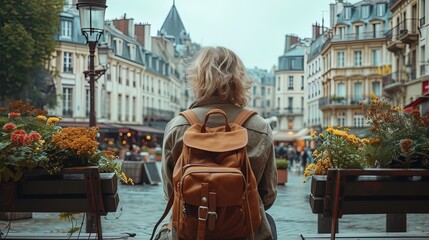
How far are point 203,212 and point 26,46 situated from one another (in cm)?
2542

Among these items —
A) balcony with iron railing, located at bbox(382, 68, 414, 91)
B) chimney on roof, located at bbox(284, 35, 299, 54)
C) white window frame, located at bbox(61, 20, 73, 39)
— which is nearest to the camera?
chimney on roof, located at bbox(284, 35, 299, 54)

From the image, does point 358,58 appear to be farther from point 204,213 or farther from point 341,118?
point 204,213

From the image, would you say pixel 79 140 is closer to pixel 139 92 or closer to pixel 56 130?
pixel 56 130

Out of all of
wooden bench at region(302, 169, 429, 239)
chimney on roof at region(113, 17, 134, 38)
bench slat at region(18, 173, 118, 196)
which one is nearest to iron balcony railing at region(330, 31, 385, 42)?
chimney on roof at region(113, 17, 134, 38)

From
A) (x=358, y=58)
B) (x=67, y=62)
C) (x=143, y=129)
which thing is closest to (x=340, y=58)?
→ (x=358, y=58)

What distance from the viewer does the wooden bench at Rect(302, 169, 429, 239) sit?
4.72m

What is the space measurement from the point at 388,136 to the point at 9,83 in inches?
934

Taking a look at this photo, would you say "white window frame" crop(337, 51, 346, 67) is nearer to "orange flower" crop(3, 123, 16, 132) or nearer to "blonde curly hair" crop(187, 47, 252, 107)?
"orange flower" crop(3, 123, 16, 132)

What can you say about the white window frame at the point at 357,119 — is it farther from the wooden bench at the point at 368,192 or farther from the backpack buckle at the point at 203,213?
the backpack buckle at the point at 203,213

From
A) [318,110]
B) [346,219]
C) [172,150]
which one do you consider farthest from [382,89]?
[172,150]

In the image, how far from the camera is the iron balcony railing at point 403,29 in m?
13.3

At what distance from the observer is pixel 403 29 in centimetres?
1517

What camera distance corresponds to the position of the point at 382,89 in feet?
73.4

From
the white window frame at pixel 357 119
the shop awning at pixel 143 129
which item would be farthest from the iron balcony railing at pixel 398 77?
the shop awning at pixel 143 129
